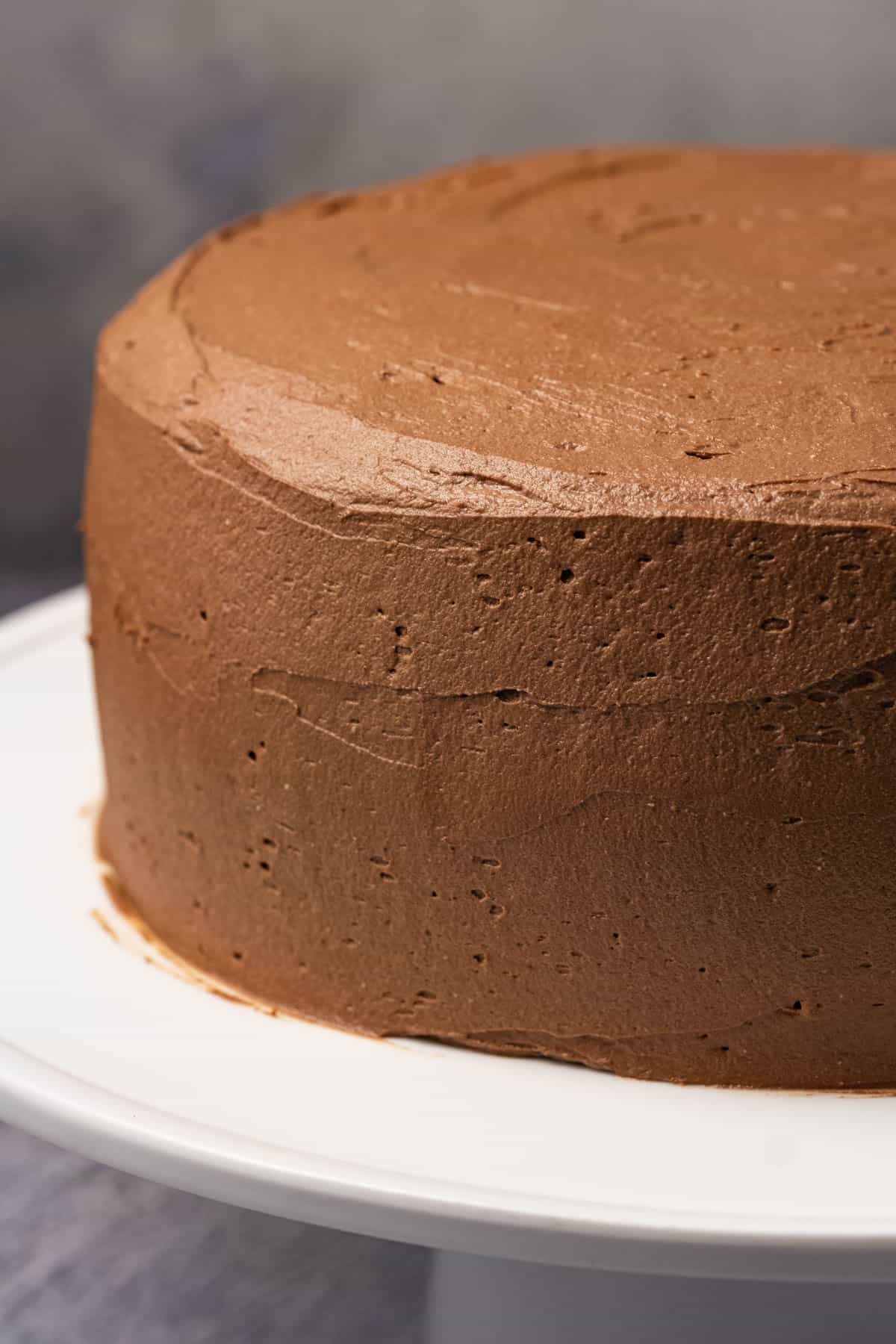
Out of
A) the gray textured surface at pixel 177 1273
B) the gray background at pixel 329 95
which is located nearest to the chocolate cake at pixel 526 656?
the gray textured surface at pixel 177 1273

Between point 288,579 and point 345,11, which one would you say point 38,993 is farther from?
point 345,11

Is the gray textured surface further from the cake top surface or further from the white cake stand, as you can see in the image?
the cake top surface

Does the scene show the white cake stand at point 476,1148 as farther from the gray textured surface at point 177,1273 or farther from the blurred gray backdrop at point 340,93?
the blurred gray backdrop at point 340,93

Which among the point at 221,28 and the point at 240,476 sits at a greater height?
the point at 240,476

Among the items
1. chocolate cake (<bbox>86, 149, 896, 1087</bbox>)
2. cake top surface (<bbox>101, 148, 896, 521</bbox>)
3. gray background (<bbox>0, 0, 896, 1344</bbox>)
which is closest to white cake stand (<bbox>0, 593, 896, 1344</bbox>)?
chocolate cake (<bbox>86, 149, 896, 1087</bbox>)

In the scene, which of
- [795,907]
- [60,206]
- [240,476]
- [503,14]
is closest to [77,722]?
[240,476]

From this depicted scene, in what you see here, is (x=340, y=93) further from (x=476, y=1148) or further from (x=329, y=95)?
(x=476, y=1148)

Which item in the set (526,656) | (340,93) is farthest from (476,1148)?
(340,93)
